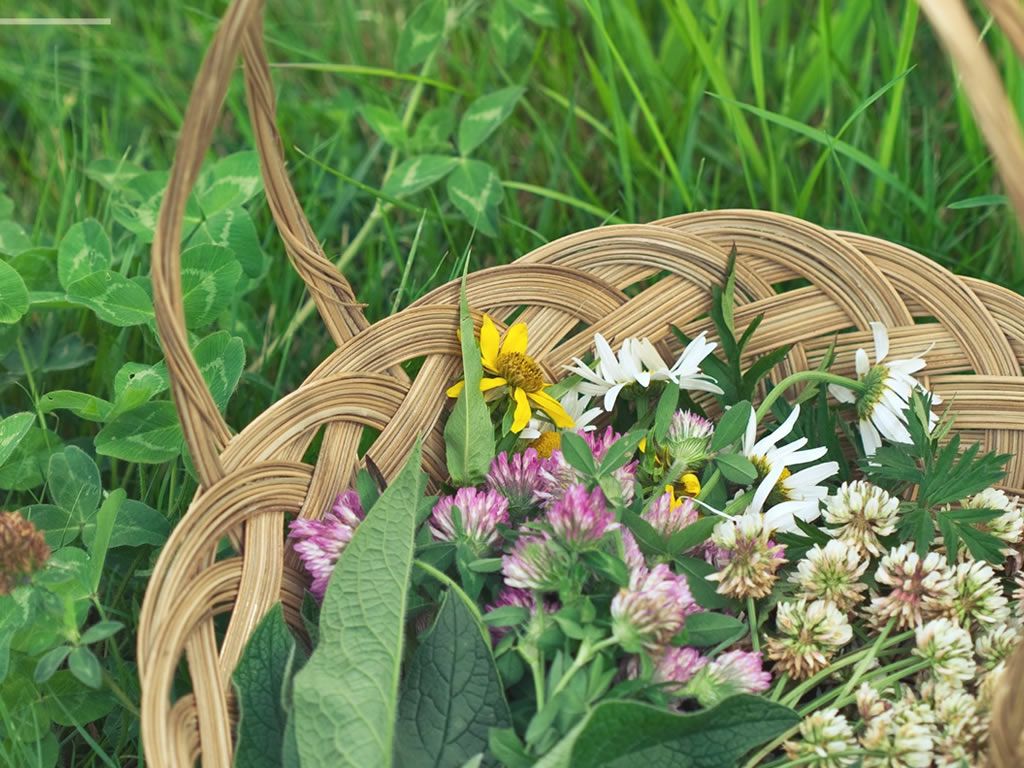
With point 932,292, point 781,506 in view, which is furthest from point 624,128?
point 781,506

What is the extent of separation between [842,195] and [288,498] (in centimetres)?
89

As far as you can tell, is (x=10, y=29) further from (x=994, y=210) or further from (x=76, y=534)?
(x=994, y=210)

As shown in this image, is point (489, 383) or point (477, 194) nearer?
point (489, 383)

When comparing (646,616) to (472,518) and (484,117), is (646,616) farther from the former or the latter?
(484,117)

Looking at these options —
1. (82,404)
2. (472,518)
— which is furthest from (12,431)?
(472,518)

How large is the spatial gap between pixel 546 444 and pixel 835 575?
28 cm

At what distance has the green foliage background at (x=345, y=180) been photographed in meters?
1.02

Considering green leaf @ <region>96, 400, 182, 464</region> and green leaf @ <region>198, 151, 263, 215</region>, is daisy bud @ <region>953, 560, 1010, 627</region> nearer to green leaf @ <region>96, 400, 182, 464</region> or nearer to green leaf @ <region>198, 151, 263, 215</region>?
green leaf @ <region>96, 400, 182, 464</region>

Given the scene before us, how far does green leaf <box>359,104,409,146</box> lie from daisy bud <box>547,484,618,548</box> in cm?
68

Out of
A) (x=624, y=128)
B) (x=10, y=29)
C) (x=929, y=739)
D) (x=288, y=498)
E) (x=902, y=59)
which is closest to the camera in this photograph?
(x=929, y=739)

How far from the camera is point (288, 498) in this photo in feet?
2.97

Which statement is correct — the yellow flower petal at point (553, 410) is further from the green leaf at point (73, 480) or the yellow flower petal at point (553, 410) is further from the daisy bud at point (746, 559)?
the green leaf at point (73, 480)

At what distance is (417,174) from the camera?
1.31 meters

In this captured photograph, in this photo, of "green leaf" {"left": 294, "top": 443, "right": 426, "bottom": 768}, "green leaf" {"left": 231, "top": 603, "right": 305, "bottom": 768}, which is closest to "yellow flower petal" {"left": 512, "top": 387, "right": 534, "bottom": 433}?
"green leaf" {"left": 294, "top": 443, "right": 426, "bottom": 768}
